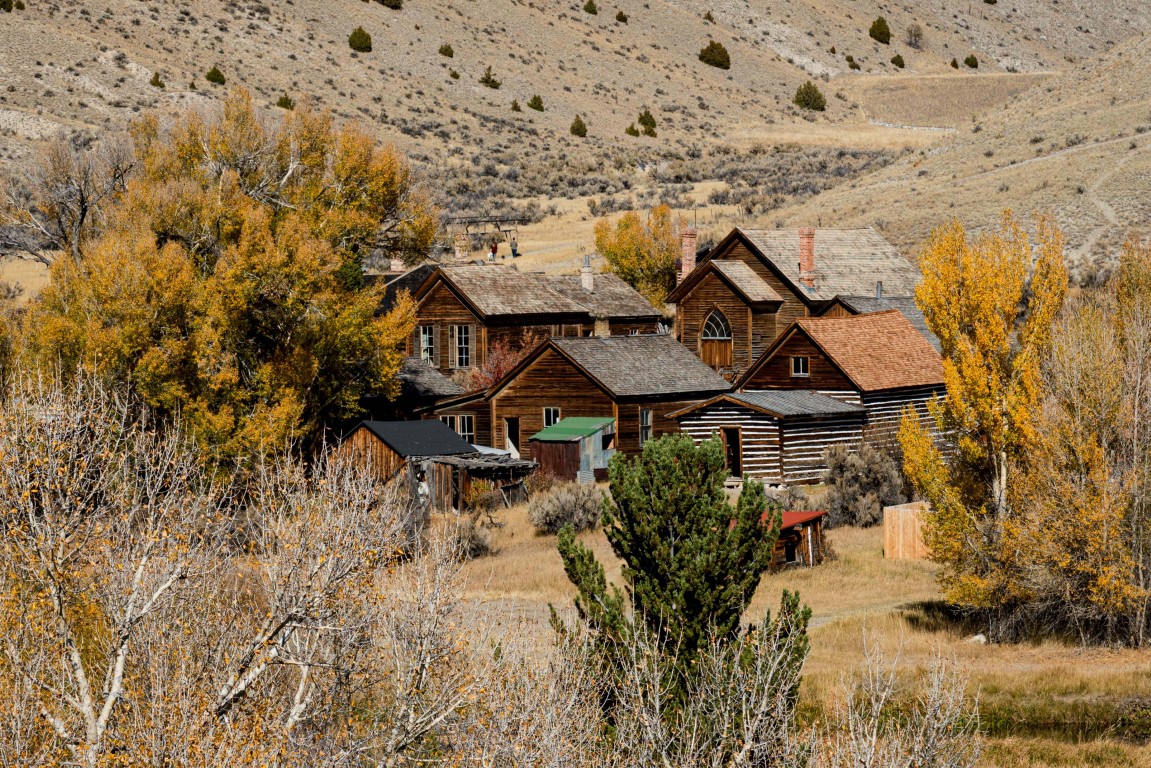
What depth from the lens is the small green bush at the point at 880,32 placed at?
5704 inches

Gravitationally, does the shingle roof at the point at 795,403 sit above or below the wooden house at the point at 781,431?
above

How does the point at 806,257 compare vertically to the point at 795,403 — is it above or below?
above

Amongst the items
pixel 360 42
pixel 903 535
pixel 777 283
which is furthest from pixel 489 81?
pixel 903 535

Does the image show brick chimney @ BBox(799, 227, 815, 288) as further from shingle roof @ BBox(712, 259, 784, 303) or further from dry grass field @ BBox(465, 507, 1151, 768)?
dry grass field @ BBox(465, 507, 1151, 768)

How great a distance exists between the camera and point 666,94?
401 ft

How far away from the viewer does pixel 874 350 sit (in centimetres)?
4641

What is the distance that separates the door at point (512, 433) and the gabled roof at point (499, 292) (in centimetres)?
611

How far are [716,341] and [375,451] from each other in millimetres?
18210

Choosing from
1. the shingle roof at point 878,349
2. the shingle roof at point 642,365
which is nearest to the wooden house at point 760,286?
the shingle roof at point 642,365

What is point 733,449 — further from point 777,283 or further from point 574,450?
point 777,283

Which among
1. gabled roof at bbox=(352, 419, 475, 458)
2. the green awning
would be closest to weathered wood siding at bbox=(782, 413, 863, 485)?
the green awning

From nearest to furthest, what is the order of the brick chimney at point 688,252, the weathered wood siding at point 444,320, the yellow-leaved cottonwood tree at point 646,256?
the weathered wood siding at point 444,320 → the brick chimney at point 688,252 → the yellow-leaved cottonwood tree at point 646,256

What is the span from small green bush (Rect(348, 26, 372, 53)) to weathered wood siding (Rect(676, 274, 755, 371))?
65.9 metres

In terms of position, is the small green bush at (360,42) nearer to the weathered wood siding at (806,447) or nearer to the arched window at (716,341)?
the arched window at (716,341)
